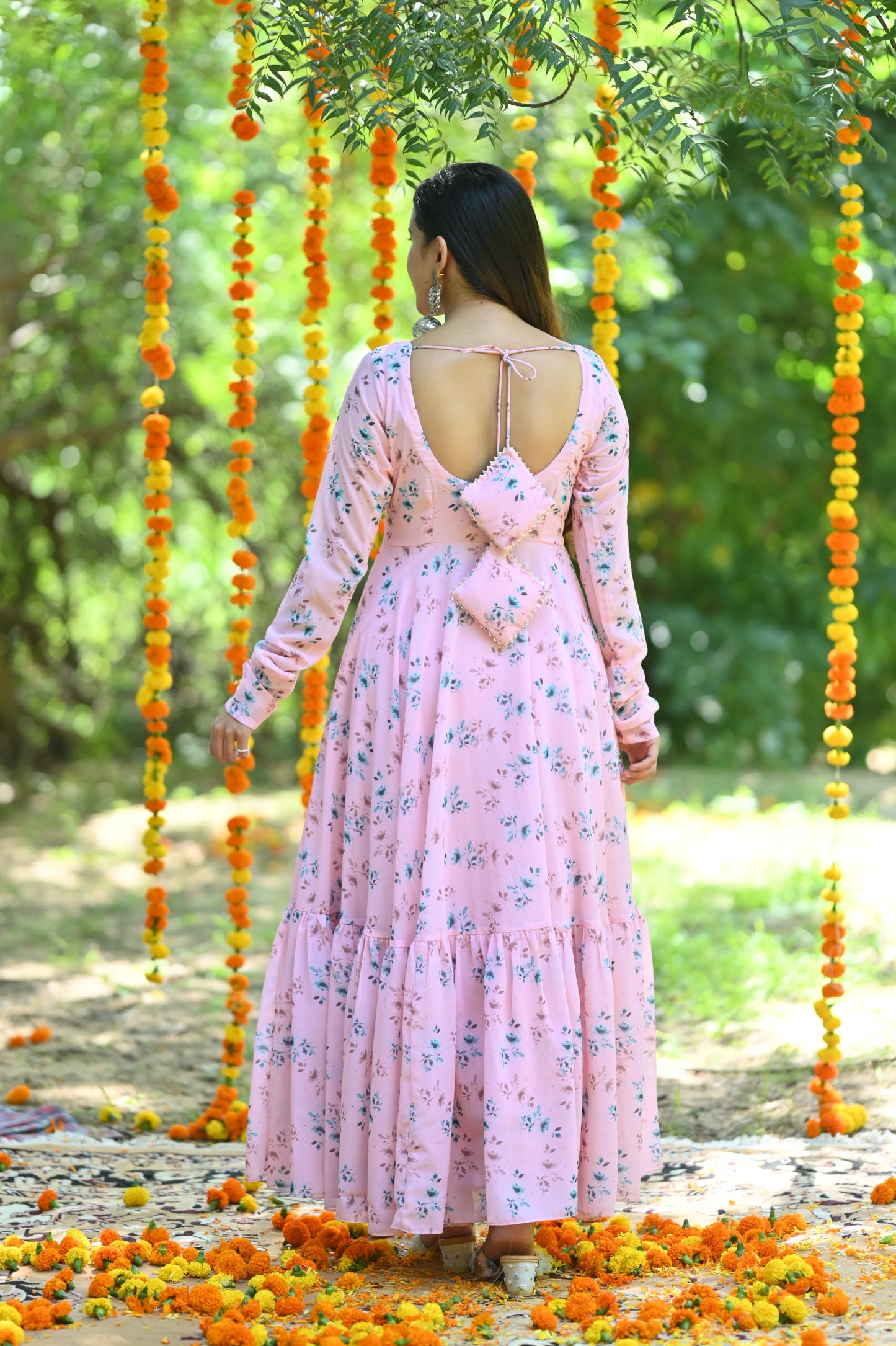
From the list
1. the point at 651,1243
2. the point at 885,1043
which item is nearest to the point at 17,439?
the point at 885,1043

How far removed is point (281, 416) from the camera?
789cm

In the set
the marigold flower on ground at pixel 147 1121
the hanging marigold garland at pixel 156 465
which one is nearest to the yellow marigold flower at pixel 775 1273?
the hanging marigold garland at pixel 156 465

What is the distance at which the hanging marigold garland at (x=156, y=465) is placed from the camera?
301 cm

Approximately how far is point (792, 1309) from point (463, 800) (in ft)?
2.95

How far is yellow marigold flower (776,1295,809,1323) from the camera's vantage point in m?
2.06

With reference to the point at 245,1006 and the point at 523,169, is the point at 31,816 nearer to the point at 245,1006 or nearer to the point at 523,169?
the point at 245,1006

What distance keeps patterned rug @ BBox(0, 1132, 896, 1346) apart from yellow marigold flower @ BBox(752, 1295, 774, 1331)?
0.06ft

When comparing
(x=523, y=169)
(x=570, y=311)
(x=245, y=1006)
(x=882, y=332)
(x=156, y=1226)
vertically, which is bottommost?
(x=156, y=1226)

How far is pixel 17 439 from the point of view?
296 inches

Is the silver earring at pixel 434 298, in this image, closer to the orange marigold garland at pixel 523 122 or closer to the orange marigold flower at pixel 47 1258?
the orange marigold garland at pixel 523 122

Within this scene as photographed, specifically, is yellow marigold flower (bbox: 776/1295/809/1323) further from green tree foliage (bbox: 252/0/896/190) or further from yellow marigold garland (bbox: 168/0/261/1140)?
green tree foliage (bbox: 252/0/896/190)

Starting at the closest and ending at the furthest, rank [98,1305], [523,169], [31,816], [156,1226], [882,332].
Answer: [98,1305] → [156,1226] → [523,169] → [31,816] → [882,332]

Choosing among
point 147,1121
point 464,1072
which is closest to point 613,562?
point 464,1072

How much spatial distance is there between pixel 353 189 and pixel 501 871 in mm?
5381
